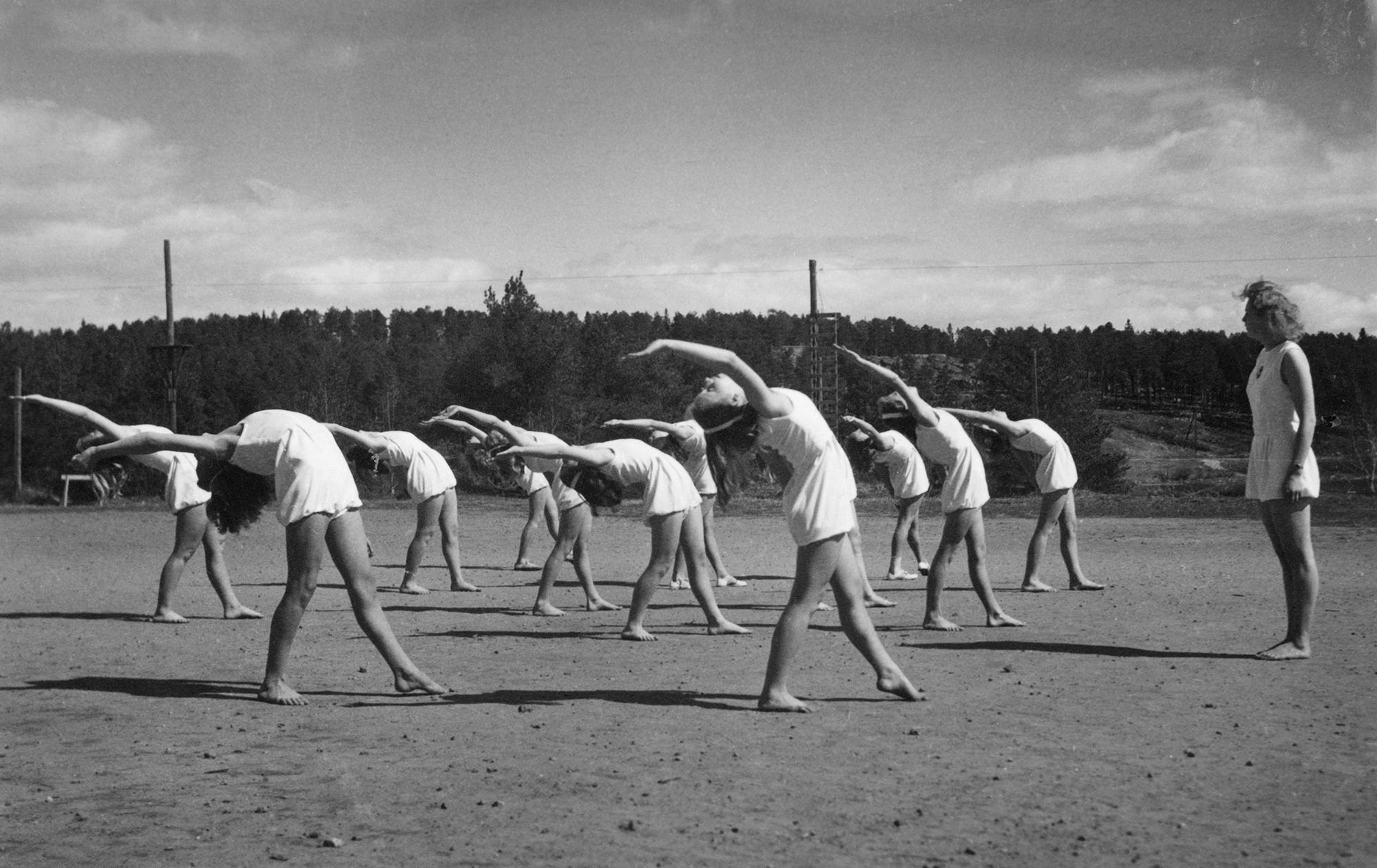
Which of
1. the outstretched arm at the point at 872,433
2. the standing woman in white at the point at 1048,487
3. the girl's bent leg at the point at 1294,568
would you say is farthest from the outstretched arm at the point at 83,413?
the standing woman in white at the point at 1048,487

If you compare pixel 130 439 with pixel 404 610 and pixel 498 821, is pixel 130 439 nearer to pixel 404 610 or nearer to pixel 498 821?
pixel 498 821

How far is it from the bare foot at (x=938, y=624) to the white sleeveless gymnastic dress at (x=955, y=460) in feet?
2.98

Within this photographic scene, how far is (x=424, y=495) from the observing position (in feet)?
45.6

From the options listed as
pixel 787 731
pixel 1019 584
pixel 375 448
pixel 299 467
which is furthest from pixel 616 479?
pixel 1019 584

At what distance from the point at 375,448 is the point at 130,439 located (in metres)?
4.21

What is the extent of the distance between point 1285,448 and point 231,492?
23.0 feet

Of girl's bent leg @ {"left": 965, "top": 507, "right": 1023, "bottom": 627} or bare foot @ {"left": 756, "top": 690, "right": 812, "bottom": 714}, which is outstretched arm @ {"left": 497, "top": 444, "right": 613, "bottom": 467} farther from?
girl's bent leg @ {"left": 965, "top": 507, "right": 1023, "bottom": 627}

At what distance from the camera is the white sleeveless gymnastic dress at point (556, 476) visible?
11539 mm

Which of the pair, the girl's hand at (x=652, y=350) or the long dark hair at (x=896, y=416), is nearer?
the girl's hand at (x=652, y=350)

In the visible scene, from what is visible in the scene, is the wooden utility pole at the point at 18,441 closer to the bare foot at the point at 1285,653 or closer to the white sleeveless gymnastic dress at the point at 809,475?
the white sleeveless gymnastic dress at the point at 809,475

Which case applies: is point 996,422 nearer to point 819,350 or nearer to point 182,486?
point 182,486

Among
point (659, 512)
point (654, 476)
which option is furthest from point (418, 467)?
point (659, 512)

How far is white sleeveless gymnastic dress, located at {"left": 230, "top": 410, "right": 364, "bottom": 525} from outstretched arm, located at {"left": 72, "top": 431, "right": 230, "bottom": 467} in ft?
0.26

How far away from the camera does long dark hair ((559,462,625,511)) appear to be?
1070 centimetres
